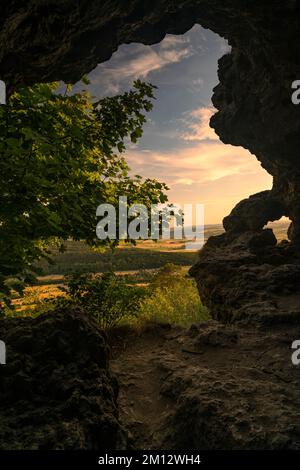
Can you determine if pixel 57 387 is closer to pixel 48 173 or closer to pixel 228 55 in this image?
pixel 48 173

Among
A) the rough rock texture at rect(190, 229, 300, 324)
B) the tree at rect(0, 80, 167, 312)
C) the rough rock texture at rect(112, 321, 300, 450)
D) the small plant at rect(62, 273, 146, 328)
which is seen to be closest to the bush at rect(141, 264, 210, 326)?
the small plant at rect(62, 273, 146, 328)

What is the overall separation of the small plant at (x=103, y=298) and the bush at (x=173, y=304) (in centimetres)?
144

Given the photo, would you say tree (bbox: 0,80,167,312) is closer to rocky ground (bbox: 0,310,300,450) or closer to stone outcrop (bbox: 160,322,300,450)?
rocky ground (bbox: 0,310,300,450)

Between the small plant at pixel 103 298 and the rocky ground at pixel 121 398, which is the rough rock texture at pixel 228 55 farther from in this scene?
the rocky ground at pixel 121 398

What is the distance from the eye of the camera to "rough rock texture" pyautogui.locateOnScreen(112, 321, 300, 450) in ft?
15.5

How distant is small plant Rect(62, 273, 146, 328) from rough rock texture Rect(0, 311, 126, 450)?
5370mm

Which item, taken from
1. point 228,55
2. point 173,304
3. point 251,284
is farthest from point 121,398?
point 228,55

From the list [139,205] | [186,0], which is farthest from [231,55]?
[139,205]

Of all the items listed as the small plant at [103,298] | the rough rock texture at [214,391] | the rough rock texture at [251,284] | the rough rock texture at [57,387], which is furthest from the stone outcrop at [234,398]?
the small plant at [103,298]

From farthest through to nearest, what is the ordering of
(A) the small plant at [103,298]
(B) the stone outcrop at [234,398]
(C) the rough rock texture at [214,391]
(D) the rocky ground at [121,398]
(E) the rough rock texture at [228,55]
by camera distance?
(A) the small plant at [103,298]
(E) the rough rock texture at [228,55]
(C) the rough rock texture at [214,391]
(B) the stone outcrop at [234,398]
(D) the rocky ground at [121,398]

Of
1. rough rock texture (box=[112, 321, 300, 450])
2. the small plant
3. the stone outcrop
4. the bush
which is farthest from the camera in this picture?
the bush

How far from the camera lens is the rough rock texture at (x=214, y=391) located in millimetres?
4723
